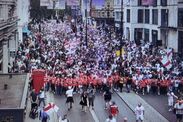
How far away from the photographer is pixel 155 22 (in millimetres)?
72688

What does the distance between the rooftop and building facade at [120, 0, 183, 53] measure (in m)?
32.6

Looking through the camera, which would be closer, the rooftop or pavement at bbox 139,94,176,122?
the rooftop

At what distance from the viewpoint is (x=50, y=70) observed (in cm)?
4219

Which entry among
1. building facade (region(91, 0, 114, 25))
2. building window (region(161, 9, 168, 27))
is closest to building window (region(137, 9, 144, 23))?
building window (region(161, 9, 168, 27))

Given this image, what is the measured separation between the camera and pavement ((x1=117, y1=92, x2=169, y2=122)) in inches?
1228

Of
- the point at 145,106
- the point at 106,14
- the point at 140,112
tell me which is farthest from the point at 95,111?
the point at 106,14

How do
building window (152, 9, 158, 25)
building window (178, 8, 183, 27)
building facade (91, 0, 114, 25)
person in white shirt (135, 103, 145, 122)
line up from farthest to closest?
1. building facade (91, 0, 114, 25)
2. building window (152, 9, 158, 25)
3. building window (178, 8, 183, 27)
4. person in white shirt (135, 103, 145, 122)

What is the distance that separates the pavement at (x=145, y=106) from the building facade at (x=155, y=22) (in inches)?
910

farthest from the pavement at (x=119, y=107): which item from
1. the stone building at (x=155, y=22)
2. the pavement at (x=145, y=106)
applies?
the stone building at (x=155, y=22)

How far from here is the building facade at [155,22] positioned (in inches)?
2426

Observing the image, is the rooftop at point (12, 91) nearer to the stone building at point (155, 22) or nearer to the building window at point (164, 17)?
the stone building at point (155, 22)

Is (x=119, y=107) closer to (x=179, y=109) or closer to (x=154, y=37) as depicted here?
(x=179, y=109)

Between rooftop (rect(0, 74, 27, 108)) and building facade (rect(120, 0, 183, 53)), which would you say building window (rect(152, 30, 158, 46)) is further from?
rooftop (rect(0, 74, 27, 108))

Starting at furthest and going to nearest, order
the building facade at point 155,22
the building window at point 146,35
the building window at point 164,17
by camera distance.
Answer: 1. the building window at point 146,35
2. the building window at point 164,17
3. the building facade at point 155,22
